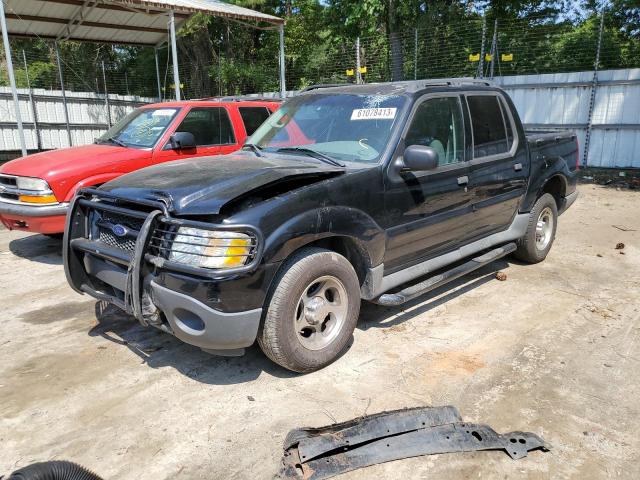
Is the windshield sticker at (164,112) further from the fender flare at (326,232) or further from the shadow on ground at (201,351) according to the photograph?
the fender flare at (326,232)

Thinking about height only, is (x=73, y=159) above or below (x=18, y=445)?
above

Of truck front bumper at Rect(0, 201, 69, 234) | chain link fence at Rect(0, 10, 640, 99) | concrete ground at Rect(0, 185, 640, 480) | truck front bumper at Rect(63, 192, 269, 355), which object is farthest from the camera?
chain link fence at Rect(0, 10, 640, 99)

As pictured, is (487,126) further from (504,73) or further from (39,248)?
(504,73)

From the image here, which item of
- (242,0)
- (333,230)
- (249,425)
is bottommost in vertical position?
(249,425)

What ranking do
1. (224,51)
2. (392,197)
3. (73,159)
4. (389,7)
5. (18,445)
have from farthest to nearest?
(224,51)
(389,7)
(73,159)
(392,197)
(18,445)

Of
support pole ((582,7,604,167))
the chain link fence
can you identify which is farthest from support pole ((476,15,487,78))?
support pole ((582,7,604,167))

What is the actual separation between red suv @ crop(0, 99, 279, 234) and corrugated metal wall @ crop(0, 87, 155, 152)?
954cm

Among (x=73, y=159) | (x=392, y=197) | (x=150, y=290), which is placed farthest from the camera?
(x=73, y=159)

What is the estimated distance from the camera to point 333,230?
3475mm

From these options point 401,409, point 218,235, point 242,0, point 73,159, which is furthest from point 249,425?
point 242,0

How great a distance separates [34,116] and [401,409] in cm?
1564

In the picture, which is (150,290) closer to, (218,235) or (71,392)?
(218,235)

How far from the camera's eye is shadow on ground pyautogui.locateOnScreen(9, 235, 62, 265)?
6.39 metres

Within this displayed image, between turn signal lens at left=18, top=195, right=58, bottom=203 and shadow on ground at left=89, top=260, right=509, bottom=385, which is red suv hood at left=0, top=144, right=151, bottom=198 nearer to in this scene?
turn signal lens at left=18, top=195, right=58, bottom=203
